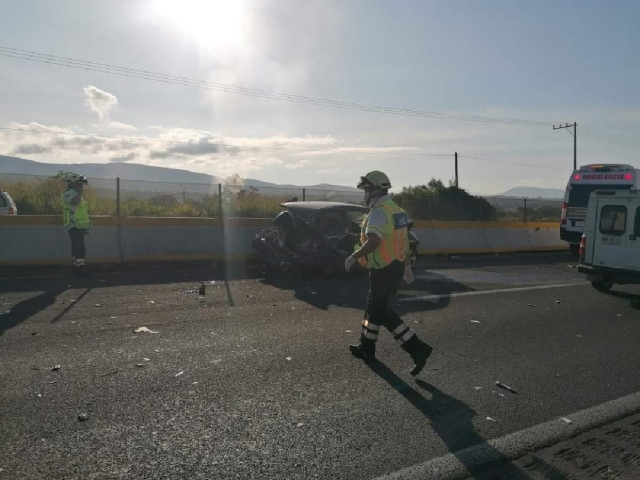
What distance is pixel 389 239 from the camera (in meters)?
5.70

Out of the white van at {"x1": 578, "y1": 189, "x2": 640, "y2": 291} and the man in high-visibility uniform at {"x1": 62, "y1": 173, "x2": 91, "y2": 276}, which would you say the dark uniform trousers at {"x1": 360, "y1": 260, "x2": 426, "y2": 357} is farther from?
the man in high-visibility uniform at {"x1": 62, "y1": 173, "x2": 91, "y2": 276}

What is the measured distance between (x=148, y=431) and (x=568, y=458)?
9.38 ft

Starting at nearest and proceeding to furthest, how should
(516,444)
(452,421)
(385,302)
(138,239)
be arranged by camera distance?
(516,444), (452,421), (385,302), (138,239)

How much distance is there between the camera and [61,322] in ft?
23.6

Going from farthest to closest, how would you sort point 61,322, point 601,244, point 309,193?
1. point 309,193
2. point 601,244
3. point 61,322

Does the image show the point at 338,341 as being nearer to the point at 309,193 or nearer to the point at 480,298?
the point at 480,298

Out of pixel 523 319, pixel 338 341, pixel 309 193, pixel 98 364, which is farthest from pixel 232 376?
pixel 309 193

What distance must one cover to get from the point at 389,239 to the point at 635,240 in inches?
272

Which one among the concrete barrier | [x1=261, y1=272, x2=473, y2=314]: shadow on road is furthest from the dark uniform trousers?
the concrete barrier

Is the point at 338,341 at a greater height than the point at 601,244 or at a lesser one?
lesser

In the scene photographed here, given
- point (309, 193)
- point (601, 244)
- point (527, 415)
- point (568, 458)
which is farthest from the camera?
point (309, 193)

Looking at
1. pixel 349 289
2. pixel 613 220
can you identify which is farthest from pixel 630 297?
pixel 349 289

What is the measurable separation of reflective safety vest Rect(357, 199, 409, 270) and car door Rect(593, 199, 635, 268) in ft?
22.0

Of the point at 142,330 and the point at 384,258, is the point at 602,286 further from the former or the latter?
the point at 142,330
